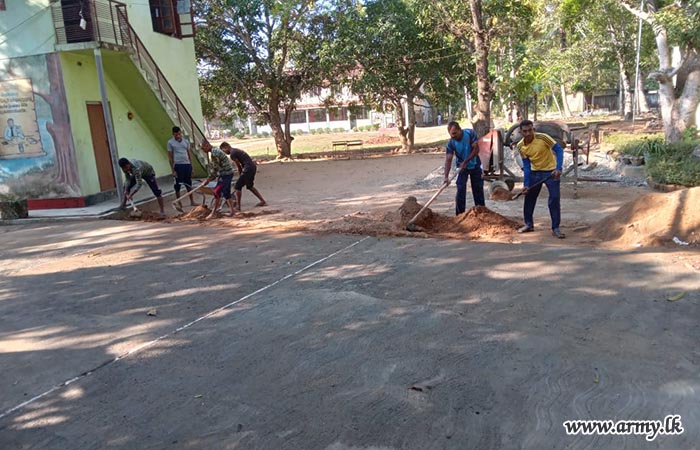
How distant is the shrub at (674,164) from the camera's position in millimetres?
10289

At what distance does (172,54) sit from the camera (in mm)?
16359

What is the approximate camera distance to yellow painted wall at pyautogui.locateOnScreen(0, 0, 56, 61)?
37.7ft

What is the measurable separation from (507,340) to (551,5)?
26592 mm

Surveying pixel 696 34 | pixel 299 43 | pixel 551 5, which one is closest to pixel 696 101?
pixel 696 34

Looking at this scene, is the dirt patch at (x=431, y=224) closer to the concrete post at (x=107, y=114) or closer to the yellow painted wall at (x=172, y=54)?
the concrete post at (x=107, y=114)

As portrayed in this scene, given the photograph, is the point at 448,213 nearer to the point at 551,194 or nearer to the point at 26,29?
the point at 551,194

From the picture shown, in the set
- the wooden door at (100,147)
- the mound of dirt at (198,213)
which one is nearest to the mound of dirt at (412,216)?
the mound of dirt at (198,213)

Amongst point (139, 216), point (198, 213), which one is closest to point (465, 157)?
point (198, 213)

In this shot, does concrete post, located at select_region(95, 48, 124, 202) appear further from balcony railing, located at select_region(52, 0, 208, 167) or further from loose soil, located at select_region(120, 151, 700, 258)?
loose soil, located at select_region(120, 151, 700, 258)

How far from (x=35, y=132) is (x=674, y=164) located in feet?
44.0

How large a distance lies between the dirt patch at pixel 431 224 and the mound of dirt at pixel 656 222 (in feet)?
4.19

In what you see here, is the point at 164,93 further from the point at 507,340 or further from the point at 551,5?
the point at 551,5

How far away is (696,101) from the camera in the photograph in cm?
1577

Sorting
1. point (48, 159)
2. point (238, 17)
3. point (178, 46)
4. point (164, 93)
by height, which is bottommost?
point (48, 159)
